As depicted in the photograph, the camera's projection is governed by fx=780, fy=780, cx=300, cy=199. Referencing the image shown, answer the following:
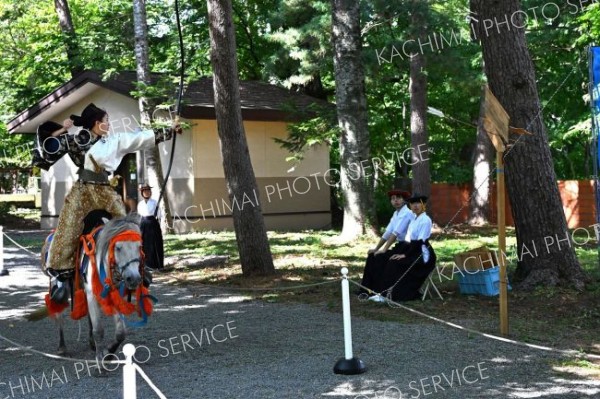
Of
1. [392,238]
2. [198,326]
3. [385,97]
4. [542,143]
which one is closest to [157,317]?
[198,326]

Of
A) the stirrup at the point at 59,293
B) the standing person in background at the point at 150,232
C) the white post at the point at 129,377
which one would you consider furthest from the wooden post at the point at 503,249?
the standing person in background at the point at 150,232

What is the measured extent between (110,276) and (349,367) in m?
2.25

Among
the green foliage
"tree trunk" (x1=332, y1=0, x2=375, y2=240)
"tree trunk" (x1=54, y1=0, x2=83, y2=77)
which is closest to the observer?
"tree trunk" (x1=332, y1=0, x2=375, y2=240)

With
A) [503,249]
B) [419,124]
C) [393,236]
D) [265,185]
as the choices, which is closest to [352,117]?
[419,124]

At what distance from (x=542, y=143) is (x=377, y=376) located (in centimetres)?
551

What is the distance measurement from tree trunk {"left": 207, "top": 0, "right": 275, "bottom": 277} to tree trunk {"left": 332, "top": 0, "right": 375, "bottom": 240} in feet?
21.4

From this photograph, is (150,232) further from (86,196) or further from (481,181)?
(481,181)

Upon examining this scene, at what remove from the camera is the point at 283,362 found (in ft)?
24.5

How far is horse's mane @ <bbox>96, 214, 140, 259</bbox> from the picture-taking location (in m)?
6.93

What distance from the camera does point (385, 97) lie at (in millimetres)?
31250

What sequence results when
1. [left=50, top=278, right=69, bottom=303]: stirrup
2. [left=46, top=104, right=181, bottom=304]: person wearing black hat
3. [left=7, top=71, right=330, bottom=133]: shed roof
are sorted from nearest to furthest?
1. [left=46, top=104, right=181, bottom=304]: person wearing black hat
2. [left=50, top=278, right=69, bottom=303]: stirrup
3. [left=7, top=71, right=330, bottom=133]: shed roof

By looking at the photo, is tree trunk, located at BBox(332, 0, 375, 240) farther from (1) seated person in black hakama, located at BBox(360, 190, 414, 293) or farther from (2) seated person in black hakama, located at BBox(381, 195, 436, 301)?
(2) seated person in black hakama, located at BBox(381, 195, 436, 301)

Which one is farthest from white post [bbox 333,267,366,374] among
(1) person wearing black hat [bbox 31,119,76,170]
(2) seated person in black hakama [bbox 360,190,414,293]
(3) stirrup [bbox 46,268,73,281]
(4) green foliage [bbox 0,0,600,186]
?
(4) green foliage [bbox 0,0,600,186]

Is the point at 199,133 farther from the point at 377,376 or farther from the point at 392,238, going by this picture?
the point at 377,376
